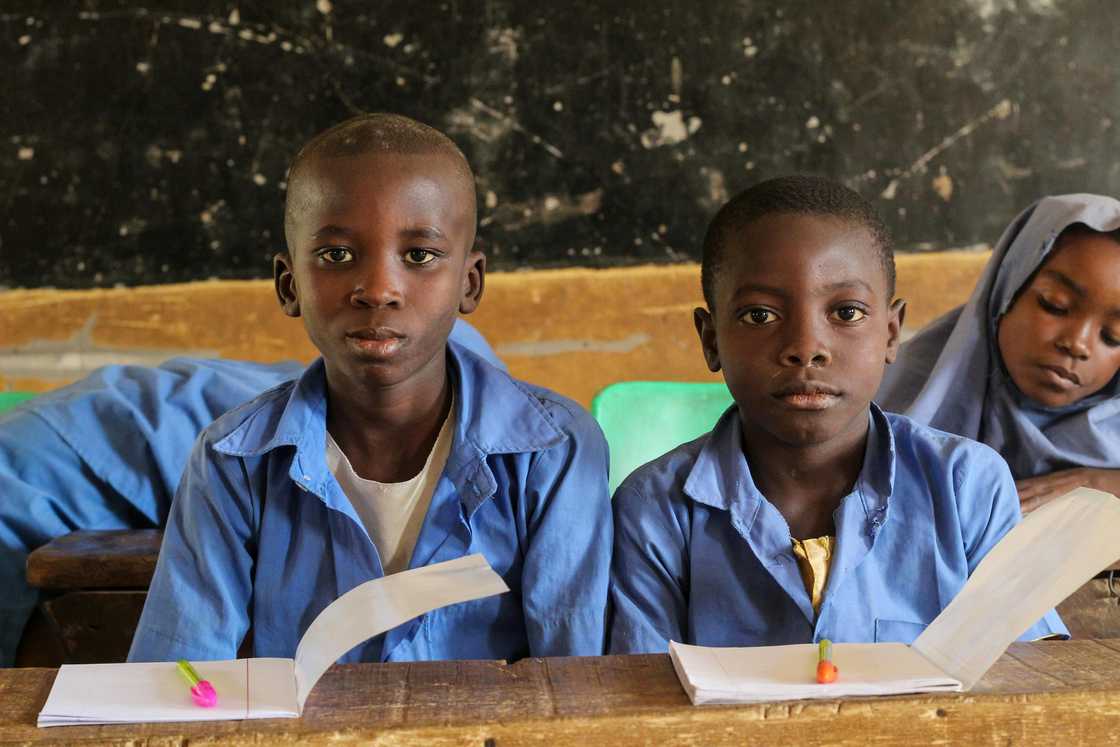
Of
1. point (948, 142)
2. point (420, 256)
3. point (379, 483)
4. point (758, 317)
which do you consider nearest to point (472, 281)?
point (420, 256)

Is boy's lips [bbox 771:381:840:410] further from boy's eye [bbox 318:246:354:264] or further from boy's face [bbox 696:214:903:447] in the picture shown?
boy's eye [bbox 318:246:354:264]

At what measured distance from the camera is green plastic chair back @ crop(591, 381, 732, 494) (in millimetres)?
2385

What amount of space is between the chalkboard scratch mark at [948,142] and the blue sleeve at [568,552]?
2.56 m

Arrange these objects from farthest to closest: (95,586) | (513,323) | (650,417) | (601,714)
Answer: (513,323), (650,417), (95,586), (601,714)

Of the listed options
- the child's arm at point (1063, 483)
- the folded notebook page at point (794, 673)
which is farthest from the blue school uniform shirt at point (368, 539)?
the child's arm at point (1063, 483)

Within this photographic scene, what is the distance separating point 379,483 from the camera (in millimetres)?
1599

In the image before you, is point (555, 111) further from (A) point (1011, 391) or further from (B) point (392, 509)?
(B) point (392, 509)

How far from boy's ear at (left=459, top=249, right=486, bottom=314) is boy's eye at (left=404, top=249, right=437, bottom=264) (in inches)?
4.6

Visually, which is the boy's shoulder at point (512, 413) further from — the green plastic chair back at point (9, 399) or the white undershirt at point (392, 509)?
the green plastic chair back at point (9, 399)

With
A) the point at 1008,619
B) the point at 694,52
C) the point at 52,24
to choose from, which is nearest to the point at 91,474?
the point at 1008,619

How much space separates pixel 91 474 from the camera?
6.93ft

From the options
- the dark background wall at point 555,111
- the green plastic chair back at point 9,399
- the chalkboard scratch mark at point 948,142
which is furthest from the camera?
the chalkboard scratch mark at point 948,142

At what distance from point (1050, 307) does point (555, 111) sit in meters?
1.97

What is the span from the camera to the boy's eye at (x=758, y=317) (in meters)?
1.51
